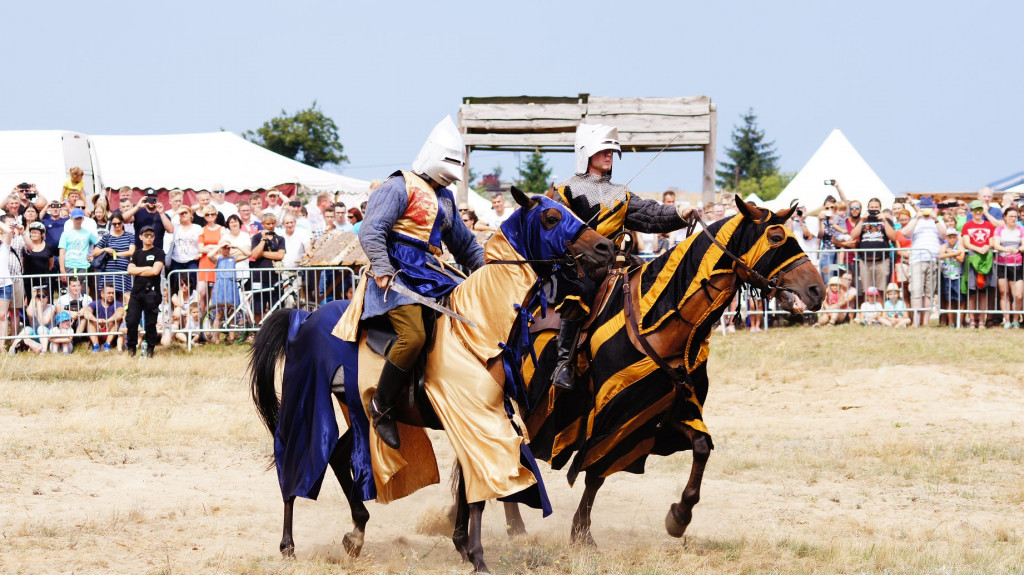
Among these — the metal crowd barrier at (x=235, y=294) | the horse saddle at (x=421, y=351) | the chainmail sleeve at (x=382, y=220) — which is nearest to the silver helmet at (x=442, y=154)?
the chainmail sleeve at (x=382, y=220)

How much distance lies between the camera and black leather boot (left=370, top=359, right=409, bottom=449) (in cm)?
602

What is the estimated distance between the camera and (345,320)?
6312mm

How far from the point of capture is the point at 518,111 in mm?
16219

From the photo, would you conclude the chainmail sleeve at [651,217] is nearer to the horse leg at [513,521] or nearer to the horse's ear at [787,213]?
the horse's ear at [787,213]

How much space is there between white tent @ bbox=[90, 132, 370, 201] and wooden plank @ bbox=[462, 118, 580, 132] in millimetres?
8102

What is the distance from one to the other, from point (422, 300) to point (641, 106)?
1071 centimetres

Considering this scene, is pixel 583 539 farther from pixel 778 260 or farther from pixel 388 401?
pixel 778 260

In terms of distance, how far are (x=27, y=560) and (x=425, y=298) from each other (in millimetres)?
2646

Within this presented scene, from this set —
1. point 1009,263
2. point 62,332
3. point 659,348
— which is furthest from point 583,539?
point 1009,263

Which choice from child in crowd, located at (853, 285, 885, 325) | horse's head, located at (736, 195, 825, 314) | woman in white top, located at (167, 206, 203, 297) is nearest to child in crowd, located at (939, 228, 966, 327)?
child in crowd, located at (853, 285, 885, 325)

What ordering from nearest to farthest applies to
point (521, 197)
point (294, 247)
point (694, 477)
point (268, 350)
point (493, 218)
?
point (521, 197), point (694, 477), point (268, 350), point (294, 247), point (493, 218)

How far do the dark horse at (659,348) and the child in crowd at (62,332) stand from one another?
9.88 meters

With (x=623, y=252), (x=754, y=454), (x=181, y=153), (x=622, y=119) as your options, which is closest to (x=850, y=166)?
(x=622, y=119)

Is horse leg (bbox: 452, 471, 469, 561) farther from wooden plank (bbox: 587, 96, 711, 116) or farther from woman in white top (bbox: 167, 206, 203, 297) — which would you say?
wooden plank (bbox: 587, 96, 711, 116)
